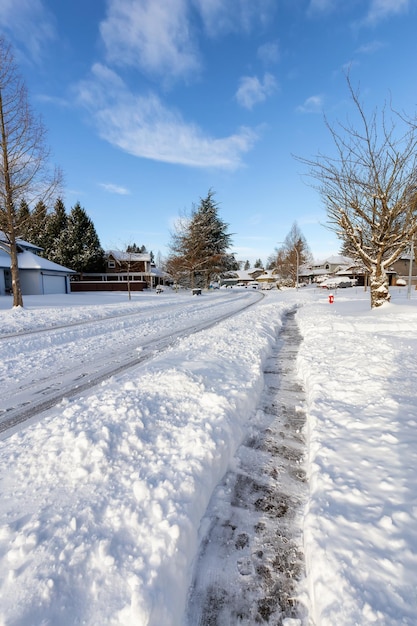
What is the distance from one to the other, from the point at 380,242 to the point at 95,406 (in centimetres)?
1273

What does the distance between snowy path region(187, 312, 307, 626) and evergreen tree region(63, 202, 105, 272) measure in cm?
4473

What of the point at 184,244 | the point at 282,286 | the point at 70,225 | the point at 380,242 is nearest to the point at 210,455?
the point at 380,242

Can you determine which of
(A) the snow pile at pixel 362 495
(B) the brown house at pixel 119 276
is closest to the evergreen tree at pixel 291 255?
(B) the brown house at pixel 119 276

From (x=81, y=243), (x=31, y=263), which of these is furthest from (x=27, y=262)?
(x=81, y=243)

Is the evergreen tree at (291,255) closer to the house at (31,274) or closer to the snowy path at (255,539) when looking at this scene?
the house at (31,274)

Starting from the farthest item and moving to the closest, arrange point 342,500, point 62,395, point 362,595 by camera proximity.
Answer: point 62,395, point 342,500, point 362,595

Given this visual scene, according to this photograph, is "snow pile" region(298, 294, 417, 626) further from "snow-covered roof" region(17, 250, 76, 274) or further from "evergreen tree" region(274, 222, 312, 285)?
"evergreen tree" region(274, 222, 312, 285)

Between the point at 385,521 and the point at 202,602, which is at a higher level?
the point at 385,521

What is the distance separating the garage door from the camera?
29891 millimetres

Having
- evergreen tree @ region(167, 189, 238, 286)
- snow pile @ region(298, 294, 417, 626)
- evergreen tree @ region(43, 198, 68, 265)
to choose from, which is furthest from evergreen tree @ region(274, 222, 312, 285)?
snow pile @ region(298, 294, 417, 626)

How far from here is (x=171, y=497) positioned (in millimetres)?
2314

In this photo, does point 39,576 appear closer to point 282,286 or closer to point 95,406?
point 95,406

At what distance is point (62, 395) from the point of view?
4641mm

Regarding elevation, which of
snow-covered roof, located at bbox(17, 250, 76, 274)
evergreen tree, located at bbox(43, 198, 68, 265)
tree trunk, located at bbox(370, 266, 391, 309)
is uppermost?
evergreen tree, located at bbox(43, 198, 68, 265)
